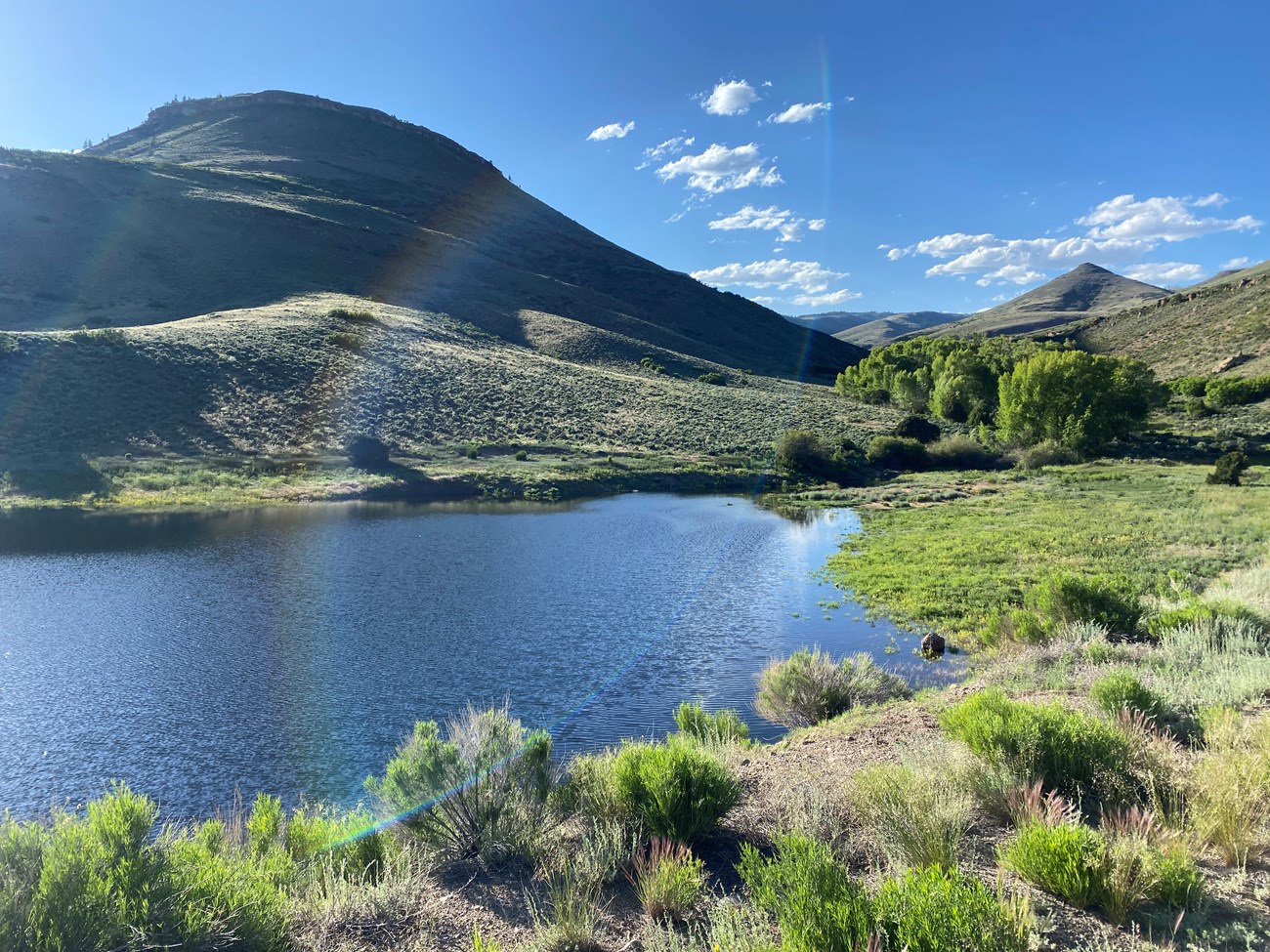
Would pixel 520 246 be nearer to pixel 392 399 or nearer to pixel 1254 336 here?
pixel 392 399

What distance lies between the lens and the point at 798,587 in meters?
24.8

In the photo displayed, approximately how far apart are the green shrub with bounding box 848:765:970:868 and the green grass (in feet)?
36.7

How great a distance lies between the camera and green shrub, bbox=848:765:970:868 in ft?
18.2

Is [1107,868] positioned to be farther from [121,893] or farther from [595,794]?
[121,893]

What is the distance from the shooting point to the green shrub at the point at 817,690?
42.2 ft

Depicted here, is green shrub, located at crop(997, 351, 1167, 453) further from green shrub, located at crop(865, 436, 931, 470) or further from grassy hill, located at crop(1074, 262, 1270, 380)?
grassy hill, located at crop(1074, 262, 1270, 380)

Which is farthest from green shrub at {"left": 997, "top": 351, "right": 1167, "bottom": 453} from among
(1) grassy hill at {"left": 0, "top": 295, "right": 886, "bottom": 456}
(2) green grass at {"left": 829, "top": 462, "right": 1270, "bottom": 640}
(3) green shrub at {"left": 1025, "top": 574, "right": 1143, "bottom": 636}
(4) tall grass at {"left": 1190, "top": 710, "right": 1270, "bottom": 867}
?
(4) tall grass at {"left": 1190, "top": 710, "right": 1270, "bottom": 867}

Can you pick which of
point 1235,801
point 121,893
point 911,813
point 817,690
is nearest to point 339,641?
point 817,690

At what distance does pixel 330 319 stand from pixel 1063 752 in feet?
267

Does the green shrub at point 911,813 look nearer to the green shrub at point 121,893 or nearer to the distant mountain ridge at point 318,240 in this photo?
the green shrub at point 121,893

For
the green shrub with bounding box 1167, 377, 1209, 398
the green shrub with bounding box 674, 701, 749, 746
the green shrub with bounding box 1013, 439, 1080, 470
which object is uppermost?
the green shrub with bounding box 1167, 377, 1209, 398

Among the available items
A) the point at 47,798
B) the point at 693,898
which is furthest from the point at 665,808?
the point at 47,798

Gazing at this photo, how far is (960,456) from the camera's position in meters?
61.2

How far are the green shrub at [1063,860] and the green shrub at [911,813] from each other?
0.52 meters
